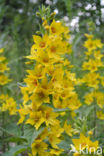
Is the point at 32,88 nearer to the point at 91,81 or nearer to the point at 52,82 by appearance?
the point at 52,82

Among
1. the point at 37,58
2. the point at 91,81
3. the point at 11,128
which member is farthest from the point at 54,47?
the point at 91,81

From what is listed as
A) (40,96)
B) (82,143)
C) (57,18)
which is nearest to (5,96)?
(57,18)

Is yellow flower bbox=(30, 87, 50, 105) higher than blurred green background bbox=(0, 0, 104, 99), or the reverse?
blurred green background bbox=(0, 0, 104, 99)

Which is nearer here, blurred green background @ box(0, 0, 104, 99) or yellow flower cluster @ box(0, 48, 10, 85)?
blurred green background @ box(0, 0, 104, 99)

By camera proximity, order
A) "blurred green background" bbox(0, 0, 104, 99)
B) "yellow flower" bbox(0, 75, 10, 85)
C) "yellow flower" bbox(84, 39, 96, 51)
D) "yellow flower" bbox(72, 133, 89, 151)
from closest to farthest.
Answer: "yellow flower" bbox(72, 133, 89, 151)
"blurred green background" bbox(0, 0, 104, 99)
"yellow flower" bbox(0, 75, 10, 85)
"yellow flower" bbox(84, 39, 96, 51)

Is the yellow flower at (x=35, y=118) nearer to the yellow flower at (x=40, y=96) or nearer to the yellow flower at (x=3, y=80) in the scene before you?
the yellow flower at (x=40, y=96)

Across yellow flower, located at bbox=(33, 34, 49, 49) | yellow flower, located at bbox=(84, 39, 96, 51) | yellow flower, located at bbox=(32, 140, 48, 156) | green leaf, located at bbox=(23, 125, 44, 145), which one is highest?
yellow flower, located at bbox=(84, 39, 96, 51)

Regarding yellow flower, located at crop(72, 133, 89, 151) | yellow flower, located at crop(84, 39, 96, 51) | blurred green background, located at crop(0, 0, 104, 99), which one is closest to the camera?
yellow flower, located at crop(72, 133, 89, 151)

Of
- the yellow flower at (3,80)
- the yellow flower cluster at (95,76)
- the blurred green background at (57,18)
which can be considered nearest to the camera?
the blurred green background at (57,18)

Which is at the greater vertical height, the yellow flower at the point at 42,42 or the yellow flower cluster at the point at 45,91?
the yellow flower at the point at 42,42

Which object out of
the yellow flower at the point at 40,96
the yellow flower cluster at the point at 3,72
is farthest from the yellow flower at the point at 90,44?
the yellow flower at the point at 40,96

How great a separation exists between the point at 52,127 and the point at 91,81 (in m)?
1.49

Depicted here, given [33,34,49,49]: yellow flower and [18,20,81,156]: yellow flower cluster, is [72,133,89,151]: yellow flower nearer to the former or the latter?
[18,20,81,156]: yellow flower cluster

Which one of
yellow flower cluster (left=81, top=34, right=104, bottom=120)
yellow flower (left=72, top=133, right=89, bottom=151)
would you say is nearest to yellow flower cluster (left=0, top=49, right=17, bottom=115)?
yellow flower cluster (left=81, top=34, right=104, bottom=120)
